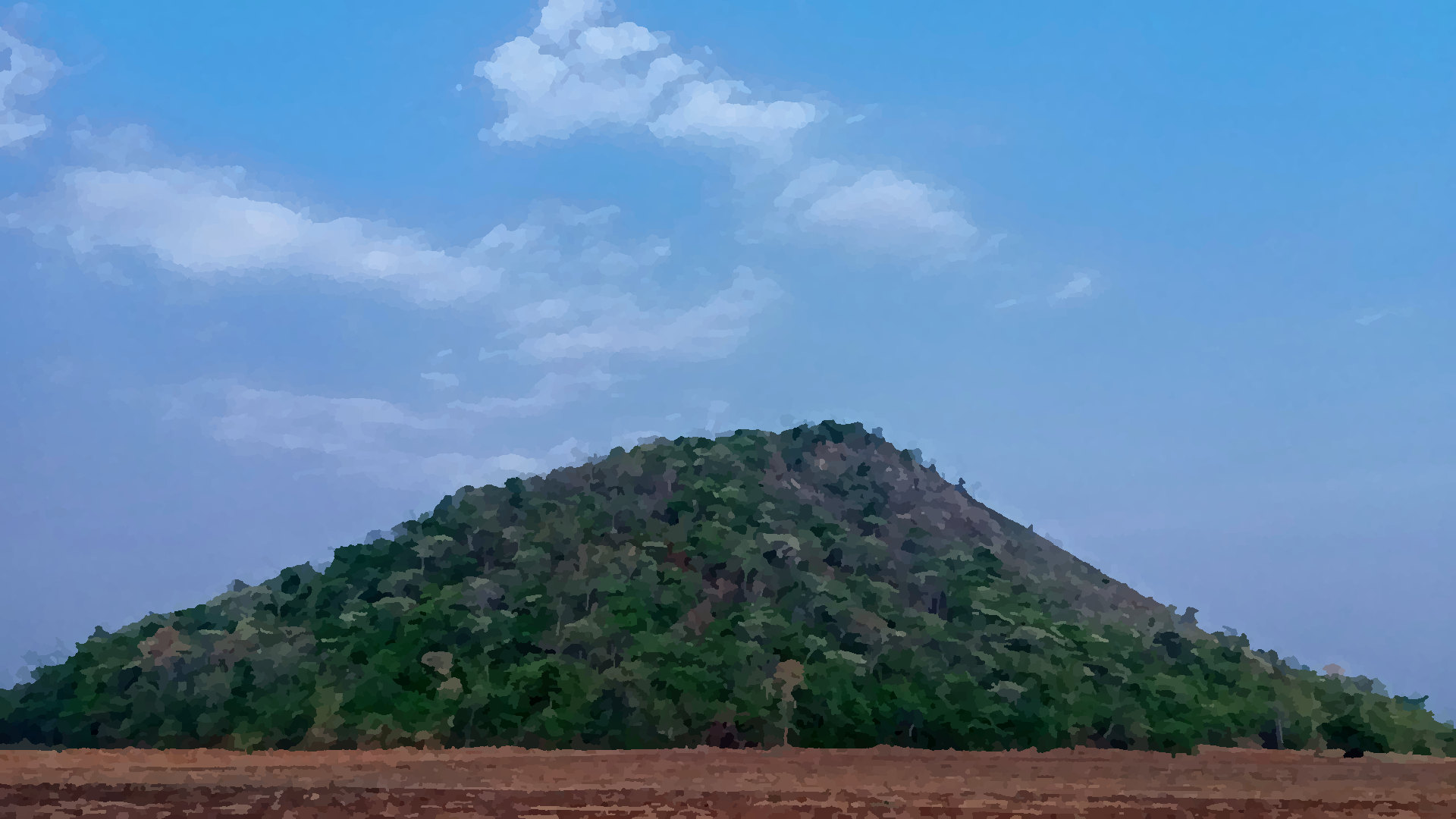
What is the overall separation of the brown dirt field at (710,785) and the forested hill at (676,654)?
3.74 ft

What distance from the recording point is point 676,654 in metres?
25.8

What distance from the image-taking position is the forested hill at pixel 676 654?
2377cm

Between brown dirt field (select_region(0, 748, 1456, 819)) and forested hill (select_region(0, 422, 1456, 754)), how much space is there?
1.14 meters

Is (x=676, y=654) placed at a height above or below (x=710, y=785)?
above

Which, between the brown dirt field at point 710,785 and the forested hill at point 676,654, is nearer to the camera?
the brown dirt field at point 710,785

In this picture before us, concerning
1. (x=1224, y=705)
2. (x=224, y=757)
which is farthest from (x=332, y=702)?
(x=1224, y=705)

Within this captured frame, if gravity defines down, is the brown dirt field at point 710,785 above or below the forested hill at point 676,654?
below

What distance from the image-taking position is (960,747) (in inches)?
945

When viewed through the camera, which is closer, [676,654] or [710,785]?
[710,785]

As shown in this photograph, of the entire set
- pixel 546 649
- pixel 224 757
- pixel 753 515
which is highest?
pixel 753 515

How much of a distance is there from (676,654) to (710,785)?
8.82 meters

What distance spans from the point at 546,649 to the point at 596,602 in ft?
7.92

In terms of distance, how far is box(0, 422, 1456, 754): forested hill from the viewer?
23.8m

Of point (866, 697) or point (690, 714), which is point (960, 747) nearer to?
point (866, 697)
